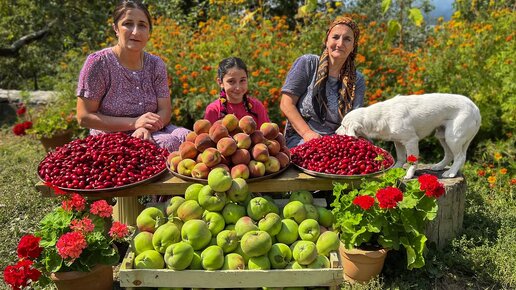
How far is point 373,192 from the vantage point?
286 cm

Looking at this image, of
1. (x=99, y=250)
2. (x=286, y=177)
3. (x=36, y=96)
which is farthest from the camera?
(x=36, y=96)

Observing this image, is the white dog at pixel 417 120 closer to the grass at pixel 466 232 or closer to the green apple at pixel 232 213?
the grass at pixel 466 232

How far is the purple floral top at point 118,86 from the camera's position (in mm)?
3621

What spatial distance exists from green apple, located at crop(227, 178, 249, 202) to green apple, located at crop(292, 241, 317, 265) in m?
0.49

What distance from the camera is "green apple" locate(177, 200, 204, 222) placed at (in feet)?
8.35

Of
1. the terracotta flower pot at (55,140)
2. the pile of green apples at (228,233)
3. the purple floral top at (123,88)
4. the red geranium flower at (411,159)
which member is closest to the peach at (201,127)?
the pile of green apples at (228,233)

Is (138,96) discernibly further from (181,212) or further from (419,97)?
(419,97)

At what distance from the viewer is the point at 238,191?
2.64 m

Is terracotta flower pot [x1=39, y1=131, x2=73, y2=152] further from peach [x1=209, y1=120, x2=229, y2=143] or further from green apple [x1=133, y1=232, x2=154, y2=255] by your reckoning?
green apple [x1=133, y1=232, x2=154, y2=255]

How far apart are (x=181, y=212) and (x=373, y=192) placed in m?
→ 1.29

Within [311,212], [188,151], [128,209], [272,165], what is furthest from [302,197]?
[128,209]

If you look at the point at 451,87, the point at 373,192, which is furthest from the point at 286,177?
the point at 451,87

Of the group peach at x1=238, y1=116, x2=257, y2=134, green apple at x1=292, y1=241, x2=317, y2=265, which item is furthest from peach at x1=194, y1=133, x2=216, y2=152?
green apple at x1=292, y1=241, x2=317, y2=265

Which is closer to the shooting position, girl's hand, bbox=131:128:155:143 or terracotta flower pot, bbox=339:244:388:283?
terracotta flower pot, bbox=339:244:388:283
